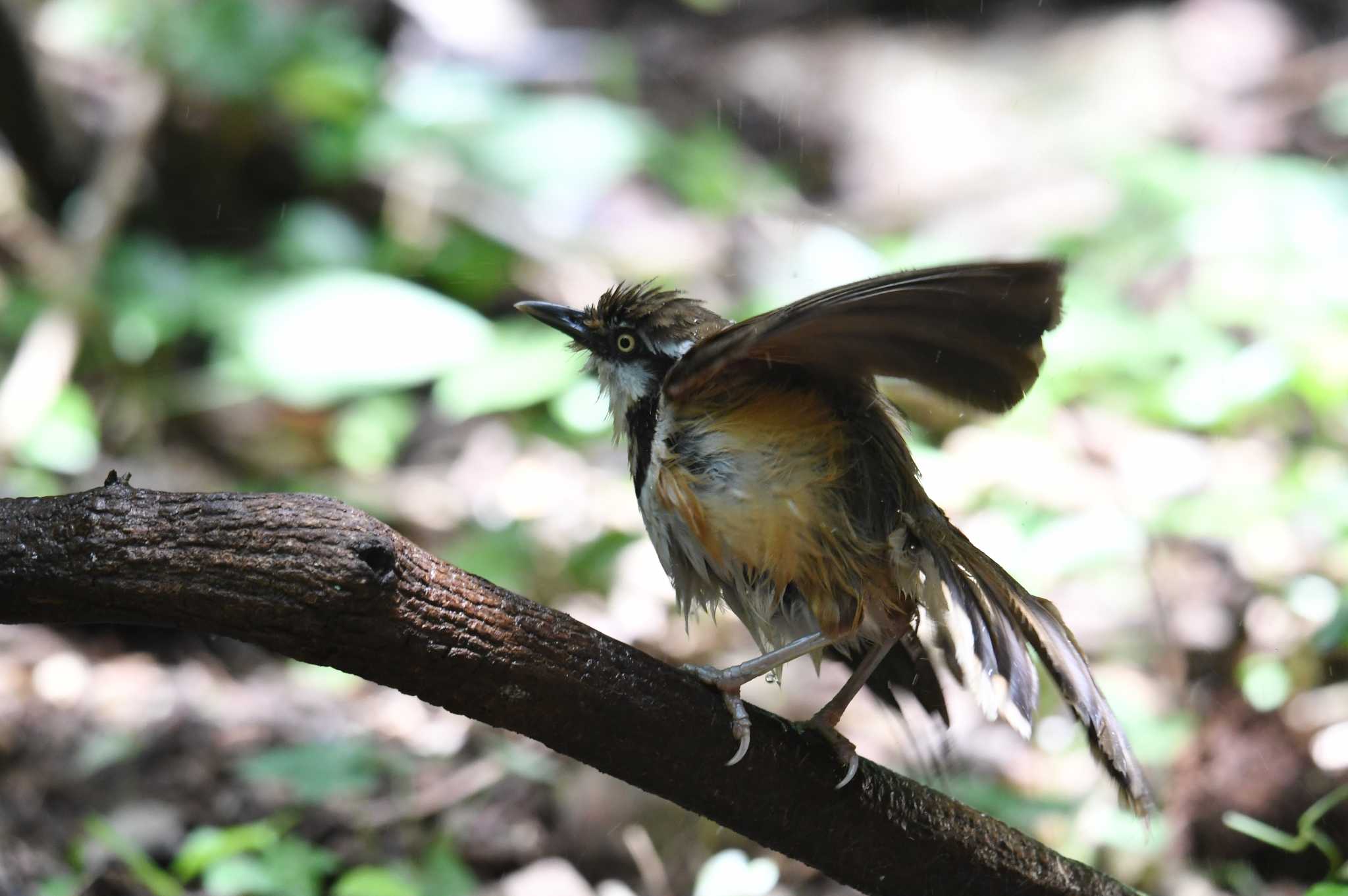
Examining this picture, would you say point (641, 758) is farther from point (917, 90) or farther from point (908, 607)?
point (917, 90)

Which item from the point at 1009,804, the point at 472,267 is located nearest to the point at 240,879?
the point at 1009,804

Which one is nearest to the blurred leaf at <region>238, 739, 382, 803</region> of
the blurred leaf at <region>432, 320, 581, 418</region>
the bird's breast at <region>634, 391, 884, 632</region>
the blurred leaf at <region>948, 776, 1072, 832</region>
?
the blurred leaf at <region>432, 320, 581, 418</region>

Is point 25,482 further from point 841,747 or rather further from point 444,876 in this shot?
point 841,747

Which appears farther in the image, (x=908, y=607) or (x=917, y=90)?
(x=917, y=90)

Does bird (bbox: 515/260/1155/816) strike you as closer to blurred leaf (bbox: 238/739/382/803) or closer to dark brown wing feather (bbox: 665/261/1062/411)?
dark brown wing feather (bbox: 665/261/1062/411)

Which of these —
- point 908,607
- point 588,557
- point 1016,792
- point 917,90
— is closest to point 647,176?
point 917,90
